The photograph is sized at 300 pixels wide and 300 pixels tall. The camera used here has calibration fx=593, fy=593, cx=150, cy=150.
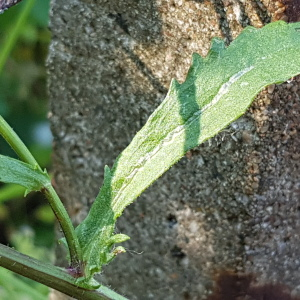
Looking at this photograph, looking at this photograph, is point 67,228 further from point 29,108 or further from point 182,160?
point 29,108

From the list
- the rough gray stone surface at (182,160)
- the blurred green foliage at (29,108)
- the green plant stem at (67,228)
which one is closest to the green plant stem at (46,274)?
the green plant stem at (67,228)

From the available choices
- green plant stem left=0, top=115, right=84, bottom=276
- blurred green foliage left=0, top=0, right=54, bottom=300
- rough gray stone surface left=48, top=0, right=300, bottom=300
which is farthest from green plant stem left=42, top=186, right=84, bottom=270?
blurred green foliage left=0, top=0, right=54, bottom=300

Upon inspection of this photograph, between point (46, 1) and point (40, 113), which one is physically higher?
point (46, 1)

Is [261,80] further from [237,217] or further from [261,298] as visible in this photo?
[261,298]

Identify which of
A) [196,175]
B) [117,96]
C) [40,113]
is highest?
[117,96]

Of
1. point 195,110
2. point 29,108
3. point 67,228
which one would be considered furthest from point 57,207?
point 29,108

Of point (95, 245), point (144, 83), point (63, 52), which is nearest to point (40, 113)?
point (63, 52)
